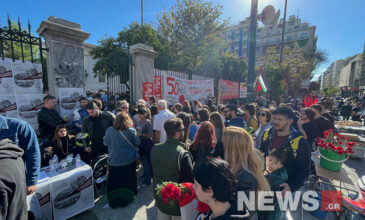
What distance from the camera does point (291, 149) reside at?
2307mm

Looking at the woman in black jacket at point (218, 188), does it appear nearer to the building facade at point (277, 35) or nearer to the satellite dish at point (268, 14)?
the satellite dish at point (268, 14)

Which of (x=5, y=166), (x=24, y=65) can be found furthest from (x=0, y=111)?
(x=5, y=166)

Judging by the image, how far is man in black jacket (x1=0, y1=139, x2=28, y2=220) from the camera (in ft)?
4.14

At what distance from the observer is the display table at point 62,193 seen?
227 cm

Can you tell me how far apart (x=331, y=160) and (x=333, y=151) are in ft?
0.55

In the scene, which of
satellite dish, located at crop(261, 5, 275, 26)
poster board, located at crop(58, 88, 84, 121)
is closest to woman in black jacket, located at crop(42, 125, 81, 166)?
poster board, located at crop(58, 88, 84, 121)

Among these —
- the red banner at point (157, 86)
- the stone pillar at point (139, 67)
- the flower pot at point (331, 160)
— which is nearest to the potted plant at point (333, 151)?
the flower pot at point (331, 160)

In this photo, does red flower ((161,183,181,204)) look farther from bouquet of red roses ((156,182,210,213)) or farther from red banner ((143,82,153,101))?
red banner ((143,82,153,101))

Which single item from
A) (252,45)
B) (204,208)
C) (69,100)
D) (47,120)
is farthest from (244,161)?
(252,45)

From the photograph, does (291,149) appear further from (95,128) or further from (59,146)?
(59,146)

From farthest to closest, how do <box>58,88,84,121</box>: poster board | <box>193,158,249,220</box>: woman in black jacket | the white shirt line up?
<box>58,88,84,121</box>: poster board < the white shirt < <box>193,158,249,220</box>: woman in black jacket

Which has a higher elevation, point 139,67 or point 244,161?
point 139,67

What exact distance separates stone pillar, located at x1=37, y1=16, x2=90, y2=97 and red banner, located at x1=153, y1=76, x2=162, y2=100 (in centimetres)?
317

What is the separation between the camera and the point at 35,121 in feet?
14.0
